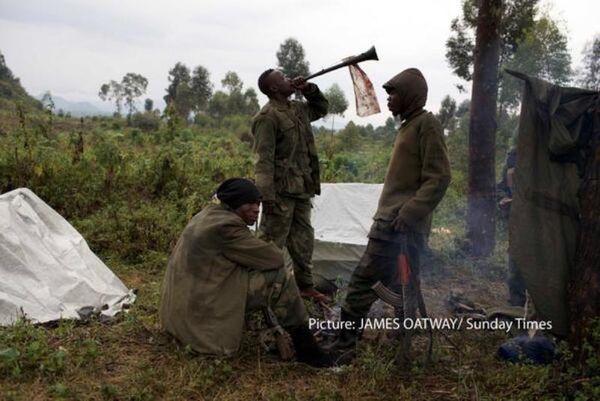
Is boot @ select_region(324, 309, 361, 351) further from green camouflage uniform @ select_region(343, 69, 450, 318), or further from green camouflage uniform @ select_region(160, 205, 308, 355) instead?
green camouflage uniform @ select_region(160, 205, 308, 355)

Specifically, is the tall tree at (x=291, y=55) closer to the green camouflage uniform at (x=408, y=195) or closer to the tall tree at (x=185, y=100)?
the tall tree at (x=185, y=100)

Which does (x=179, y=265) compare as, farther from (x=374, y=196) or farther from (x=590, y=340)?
(x=374, y=196)

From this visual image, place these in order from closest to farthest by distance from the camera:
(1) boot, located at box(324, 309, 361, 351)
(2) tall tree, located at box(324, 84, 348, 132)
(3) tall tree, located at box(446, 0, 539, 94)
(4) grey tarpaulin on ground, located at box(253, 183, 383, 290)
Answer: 1. (1) boot, located at box(324, 309, 361, 351)
2. (4) grey tarpaulin on ground, located at box(253, 183, 383, 290)
3. (3) tall tree, located at box(446, 0, 539, 94)
4. (2) tall tree, located at box(324, 84, 348, 132)

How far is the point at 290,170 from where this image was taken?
432 cm

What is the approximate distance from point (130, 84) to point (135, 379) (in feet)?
138

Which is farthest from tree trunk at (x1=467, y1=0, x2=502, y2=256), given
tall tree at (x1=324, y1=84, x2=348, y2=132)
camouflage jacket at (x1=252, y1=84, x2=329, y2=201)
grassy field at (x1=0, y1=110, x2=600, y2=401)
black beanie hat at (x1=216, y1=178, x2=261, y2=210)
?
tall tree at (x1=324, y1=84, x2=348, y2=132)

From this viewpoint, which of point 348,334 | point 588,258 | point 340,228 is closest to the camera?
point 588,258

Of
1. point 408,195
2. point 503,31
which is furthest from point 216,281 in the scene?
point 503,31

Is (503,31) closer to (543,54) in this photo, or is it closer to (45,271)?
(543,54)

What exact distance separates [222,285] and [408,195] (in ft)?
4.31

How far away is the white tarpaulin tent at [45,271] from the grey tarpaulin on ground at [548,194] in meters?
3.09

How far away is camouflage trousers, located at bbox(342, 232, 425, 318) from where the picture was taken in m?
3.39

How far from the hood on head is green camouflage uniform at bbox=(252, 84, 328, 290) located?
1.17m

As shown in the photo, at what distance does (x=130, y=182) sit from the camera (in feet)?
24.1
